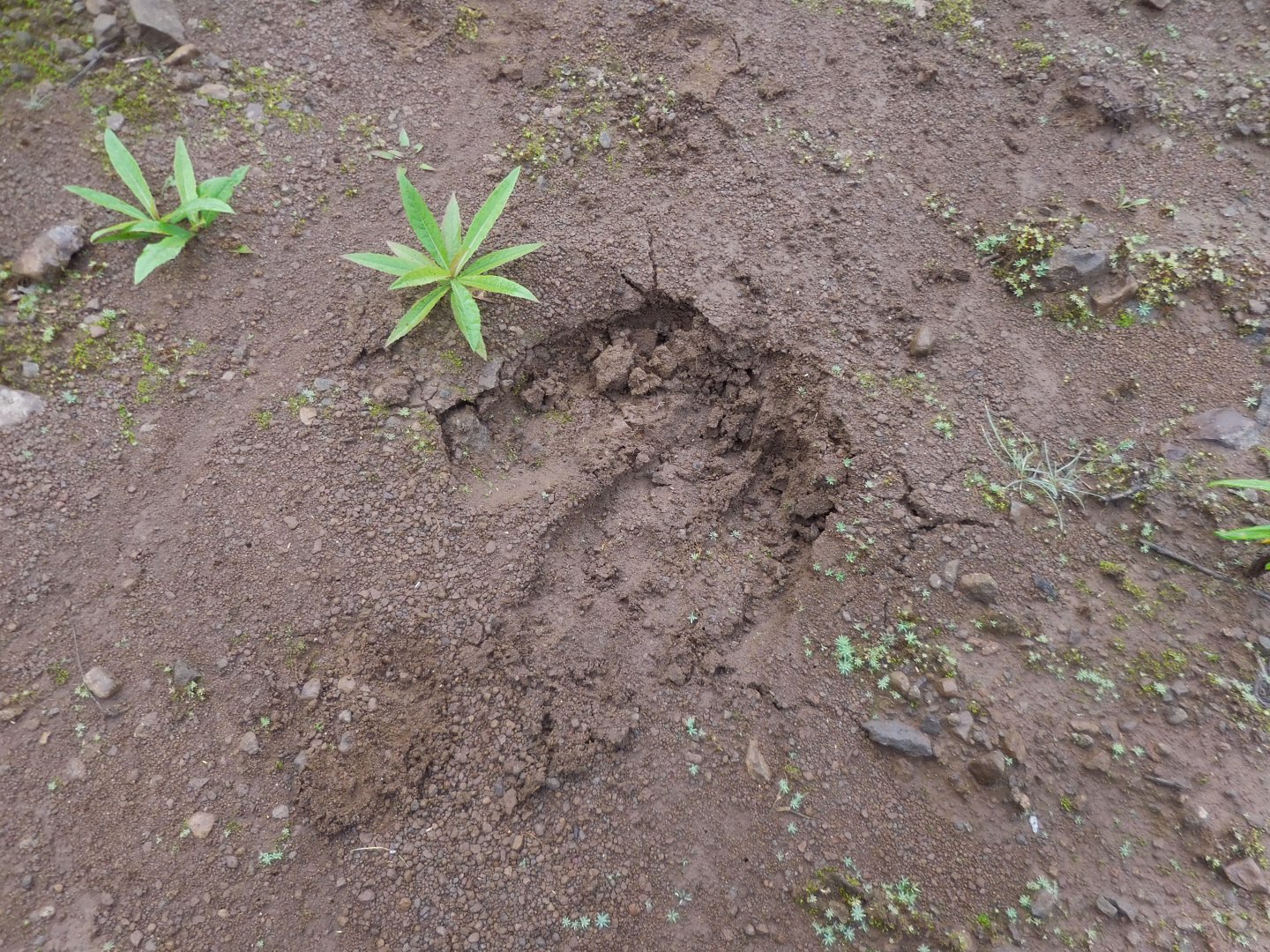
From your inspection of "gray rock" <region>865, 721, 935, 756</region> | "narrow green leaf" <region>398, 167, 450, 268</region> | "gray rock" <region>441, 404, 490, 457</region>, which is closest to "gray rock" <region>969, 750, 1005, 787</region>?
"gray rock" <region>865, 721, 935, 756</region>

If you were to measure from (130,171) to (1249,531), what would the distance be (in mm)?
4386

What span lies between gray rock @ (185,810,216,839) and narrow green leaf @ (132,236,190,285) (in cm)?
202

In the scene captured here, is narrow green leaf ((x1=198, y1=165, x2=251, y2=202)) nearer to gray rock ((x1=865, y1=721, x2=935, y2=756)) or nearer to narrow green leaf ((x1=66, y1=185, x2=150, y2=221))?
narrow green leaf ((x1=66, y1=185, x2=150, y2=221))

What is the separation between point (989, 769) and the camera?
77.5 inches

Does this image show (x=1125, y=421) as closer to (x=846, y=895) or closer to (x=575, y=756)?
(x=846, y=895)

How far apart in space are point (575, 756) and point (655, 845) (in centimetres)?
37

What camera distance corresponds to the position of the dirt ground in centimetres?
197

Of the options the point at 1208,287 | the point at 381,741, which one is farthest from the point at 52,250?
the point at 1208,287

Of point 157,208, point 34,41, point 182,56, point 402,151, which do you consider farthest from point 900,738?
point 34,41

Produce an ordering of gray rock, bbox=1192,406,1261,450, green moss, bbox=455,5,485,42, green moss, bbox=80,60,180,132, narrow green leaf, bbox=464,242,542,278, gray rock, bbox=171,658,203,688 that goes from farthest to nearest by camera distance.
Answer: green moss, bbox=455,5,485,42 → green moss, bbox=80,60,180,132 → narrow green leaf, bbox=464,242,542,278 → gray rock, bbox=1192,406,1261,450 → gray rock, bbox=171,658,203,688

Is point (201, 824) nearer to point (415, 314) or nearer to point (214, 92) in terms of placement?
point (415, 314)

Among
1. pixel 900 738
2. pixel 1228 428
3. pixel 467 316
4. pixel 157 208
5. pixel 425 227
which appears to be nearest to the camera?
pixel 900 738

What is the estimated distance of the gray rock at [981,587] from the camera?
223 cm

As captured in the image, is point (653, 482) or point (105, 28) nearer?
point (653, 482)
